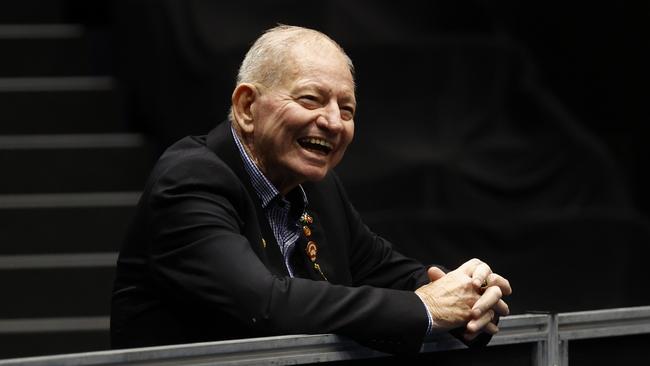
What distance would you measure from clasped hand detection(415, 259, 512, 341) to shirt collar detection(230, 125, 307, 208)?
15.1 inches

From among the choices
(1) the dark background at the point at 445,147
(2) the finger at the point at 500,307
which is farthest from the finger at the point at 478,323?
(1) the dark background at the point at 445,147

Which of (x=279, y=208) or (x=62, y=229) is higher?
(x=62, y=229)

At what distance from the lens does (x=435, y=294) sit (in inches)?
107

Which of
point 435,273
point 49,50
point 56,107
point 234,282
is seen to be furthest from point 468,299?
point 49,50

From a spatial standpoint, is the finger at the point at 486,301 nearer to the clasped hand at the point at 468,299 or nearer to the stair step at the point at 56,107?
the clasped hand at the point at 468,299

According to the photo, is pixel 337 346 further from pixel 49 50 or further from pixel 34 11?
pixel 34 11

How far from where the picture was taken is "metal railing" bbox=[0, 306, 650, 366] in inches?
88.0

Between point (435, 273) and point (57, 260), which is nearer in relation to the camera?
point (435, 273)

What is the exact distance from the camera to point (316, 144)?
291cm

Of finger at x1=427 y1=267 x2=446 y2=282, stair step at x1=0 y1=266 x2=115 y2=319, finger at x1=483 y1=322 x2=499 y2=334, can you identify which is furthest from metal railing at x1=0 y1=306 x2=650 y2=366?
stair step at x1=0 y1=266 x2=115 y2=319

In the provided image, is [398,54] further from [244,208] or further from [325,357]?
[325,357]

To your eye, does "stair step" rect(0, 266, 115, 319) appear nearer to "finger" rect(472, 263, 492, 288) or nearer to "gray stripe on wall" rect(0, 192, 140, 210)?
"gray stripe on wall" rect(0, 192, 140, 210)

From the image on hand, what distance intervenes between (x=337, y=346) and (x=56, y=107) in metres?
3.86

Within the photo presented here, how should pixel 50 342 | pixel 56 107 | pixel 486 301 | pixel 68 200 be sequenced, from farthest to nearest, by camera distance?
pixel 56 107, pixel 68 200, pixel 50 342, pixel 486 301
